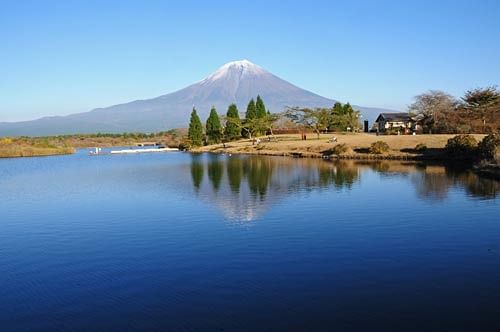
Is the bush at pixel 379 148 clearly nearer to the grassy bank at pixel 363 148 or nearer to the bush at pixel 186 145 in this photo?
the grassy bank at pixel 363 148

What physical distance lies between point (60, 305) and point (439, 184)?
18014 mm

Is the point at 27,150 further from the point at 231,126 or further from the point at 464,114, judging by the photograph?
the point at 464,114

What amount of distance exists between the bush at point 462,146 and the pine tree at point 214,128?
1431 inches

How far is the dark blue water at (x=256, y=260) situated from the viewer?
7.39 meters

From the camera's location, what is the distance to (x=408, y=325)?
22.5ft

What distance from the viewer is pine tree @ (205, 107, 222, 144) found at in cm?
6394

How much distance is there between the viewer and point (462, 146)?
103ft

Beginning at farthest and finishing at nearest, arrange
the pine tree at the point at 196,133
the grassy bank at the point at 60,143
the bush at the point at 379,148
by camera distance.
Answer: the pine tree at the point at 196,133
the grassy bank at the point at 60,143
the bush at the point at 379,148

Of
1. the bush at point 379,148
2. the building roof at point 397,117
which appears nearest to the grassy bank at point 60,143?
the building roof at point 397,117

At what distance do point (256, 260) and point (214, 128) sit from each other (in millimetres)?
54374

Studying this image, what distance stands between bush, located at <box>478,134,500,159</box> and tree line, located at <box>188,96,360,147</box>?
28.6 meters

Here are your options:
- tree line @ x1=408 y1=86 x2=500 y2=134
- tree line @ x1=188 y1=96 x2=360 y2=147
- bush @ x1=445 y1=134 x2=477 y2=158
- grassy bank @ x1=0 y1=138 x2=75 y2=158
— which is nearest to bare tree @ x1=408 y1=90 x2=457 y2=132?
tree line @ x1=408 y1=86 x2=500 y2=134

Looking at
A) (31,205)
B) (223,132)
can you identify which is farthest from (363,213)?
(223,132)

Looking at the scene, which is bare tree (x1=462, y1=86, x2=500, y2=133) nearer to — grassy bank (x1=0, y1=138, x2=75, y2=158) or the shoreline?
the shoreline
